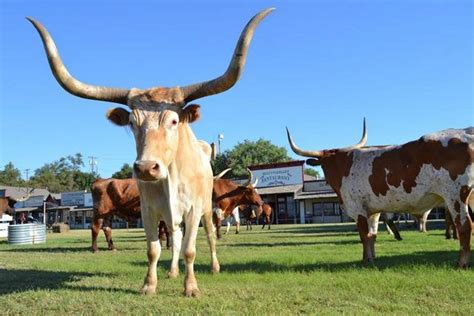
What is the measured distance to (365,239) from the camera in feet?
28.6

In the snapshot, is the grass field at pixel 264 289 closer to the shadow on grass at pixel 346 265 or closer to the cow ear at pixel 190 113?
the shadow on grass at pixel 346 265

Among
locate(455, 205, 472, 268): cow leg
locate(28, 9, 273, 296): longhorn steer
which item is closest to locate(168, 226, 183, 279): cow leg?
locate(28, 9, 273, 296): longhorn steer

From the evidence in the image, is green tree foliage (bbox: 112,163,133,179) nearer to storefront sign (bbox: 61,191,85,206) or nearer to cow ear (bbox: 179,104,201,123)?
storefront sign (bbox: 61,191,85,206)

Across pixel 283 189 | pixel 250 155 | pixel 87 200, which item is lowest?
pixel 87 200

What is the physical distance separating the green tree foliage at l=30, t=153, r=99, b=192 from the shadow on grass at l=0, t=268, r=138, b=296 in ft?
336

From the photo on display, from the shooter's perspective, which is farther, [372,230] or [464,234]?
[372,230]

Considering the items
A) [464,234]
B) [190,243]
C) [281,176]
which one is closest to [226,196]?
[464,234]

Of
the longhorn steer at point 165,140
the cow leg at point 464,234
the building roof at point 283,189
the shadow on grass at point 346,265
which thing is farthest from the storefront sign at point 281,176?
the longhorn steer at point 165,140

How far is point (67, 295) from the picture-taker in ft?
20.1

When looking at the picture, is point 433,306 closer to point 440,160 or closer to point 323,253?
point 440,160

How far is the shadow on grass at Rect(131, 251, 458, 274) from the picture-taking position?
26.2 feet

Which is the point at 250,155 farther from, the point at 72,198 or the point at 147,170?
the point at 147,170

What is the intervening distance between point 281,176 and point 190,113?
1743 inches

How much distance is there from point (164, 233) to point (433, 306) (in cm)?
1161
